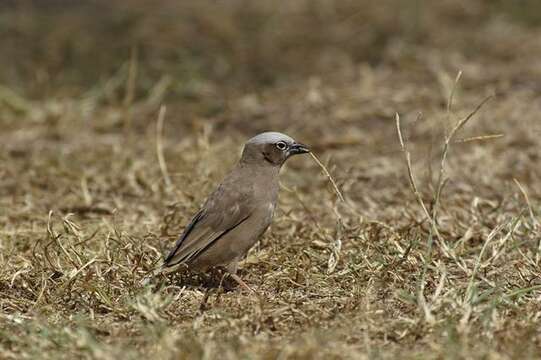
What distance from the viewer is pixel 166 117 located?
835cm

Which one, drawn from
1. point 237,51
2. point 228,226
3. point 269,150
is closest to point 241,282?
point 228,226

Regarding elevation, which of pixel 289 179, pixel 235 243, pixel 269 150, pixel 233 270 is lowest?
pixel 289 179

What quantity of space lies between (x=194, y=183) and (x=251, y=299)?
166 cm

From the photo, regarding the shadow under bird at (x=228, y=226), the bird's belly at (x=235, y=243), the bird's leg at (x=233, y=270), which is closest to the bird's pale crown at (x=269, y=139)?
the shadow under bird at (x=228, y=226)

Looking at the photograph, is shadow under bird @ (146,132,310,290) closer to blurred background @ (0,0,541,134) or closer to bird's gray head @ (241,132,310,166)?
bird's gray head @ (241,132,310,166)

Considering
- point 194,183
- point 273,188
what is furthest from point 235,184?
point 194,183

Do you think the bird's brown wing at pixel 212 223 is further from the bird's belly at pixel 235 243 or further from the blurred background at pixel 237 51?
the blurred background at pixel 237 51

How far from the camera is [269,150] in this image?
489cm

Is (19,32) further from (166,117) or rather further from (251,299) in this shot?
(251,299)

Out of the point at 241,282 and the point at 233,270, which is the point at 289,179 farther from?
the point at 241,282

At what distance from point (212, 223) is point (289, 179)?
6.80ft

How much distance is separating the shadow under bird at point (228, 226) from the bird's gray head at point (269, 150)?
10 cm

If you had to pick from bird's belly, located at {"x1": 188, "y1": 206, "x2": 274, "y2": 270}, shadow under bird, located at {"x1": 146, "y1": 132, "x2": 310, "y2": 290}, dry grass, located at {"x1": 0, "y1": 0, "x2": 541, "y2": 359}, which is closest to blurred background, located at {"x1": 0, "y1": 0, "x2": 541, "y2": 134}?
dry grass, located at {"x1": 0, "y1": 0, "x2": 541, "y2": 359}

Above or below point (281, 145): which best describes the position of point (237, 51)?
below
